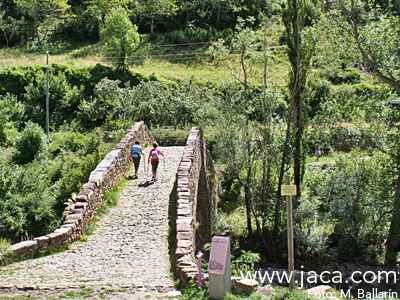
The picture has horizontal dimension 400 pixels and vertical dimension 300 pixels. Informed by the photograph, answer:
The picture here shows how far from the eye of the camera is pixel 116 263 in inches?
323

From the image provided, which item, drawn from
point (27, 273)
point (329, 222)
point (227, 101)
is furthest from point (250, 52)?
point (27, 273)

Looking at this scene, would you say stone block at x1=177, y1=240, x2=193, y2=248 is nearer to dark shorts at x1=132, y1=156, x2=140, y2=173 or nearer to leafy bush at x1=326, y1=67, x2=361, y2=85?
dark shorts at x1=132, y1=156, x2=140, y2=173

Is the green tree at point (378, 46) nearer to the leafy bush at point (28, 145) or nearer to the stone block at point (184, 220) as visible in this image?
the stone block at point (184, 220)

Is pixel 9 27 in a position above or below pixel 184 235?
above

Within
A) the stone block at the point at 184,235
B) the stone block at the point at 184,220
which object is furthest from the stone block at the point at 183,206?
the stone block at the point at 184,235

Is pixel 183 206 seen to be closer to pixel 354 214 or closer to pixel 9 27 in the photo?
pixel 354 214

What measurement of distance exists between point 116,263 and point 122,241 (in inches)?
39.6

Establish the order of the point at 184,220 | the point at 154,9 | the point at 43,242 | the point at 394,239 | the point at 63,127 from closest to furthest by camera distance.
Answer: the point at 43,242
the point at 184,220
the point at 394,239
the point at 63,127
the point at 154,9

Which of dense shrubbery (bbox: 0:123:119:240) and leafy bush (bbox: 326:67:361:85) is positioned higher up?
leafy bush (bbox: 326:67:361:85)

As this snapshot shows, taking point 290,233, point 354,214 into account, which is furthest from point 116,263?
point 354,214

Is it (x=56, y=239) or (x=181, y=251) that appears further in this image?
(x=56, y=239)

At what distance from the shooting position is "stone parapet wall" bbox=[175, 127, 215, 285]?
7.33 m

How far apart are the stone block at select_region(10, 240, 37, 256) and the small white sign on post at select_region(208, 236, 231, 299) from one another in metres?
4.28

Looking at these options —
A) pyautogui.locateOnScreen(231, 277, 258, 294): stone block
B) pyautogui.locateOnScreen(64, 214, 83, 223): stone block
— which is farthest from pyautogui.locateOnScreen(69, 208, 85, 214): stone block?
pyautogui.locateOnScreen(231, 277, 258, 294): stone block
